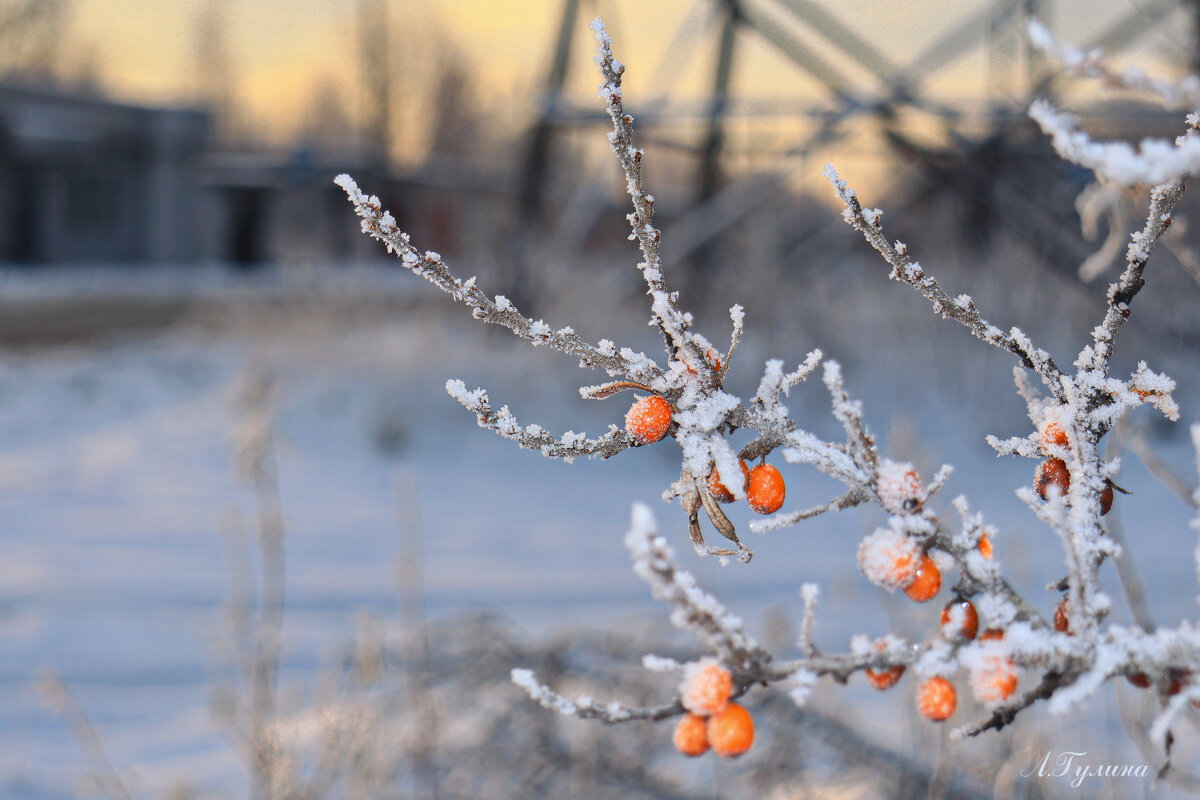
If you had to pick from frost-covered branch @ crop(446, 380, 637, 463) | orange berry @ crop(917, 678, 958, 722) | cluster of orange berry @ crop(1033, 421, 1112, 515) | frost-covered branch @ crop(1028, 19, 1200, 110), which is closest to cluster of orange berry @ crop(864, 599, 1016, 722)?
orange berry @ crop(917, 678, 958, 722)

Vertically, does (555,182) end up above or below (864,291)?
above

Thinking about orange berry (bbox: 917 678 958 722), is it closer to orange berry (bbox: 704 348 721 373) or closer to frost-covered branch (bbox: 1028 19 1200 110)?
orange berry (bbox: 704 348 721 373)

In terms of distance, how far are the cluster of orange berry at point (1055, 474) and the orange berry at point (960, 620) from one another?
0.10 m

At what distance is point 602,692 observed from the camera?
7.77 ft

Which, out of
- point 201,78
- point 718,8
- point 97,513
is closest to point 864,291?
point 718,8

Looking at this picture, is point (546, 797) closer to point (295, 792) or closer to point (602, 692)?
point (602, 692)

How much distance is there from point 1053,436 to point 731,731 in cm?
31

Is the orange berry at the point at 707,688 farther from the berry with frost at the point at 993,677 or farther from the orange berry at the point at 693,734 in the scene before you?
the berry with frost at the point at 993,677

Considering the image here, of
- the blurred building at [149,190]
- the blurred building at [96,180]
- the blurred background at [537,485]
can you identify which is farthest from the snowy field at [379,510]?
the blurred building at [96,180]

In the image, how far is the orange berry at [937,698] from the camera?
2.27ft

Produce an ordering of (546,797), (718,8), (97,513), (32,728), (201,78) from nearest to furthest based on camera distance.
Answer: (546,797) → (32,728) → (97,513) → (718,8) → (201,78)

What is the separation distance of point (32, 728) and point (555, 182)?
6.89 m

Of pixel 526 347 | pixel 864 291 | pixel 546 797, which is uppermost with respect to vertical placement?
pixel 864 291

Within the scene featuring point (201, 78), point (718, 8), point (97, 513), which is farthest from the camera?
point (201, 78)
